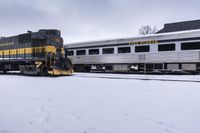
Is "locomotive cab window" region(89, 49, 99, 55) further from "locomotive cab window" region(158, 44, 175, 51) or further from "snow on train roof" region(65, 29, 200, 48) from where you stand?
"locomotive cab window" region(158, 44, 175, 51)

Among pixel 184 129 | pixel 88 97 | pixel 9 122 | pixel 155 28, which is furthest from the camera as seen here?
pixel 155 28

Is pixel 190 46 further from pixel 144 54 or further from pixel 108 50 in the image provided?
pixel 108 50

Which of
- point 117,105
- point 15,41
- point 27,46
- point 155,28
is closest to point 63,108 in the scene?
point 117,105

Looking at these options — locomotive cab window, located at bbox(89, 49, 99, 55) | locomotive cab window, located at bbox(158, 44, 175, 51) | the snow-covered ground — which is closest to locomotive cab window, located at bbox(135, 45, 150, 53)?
locomotive cab window, located at bbox(158, 44, 175, 51)

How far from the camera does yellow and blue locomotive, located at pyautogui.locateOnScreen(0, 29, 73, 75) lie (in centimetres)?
1669

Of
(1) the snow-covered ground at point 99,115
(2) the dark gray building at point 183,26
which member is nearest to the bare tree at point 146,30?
(2) the dark gray building at point 183,26

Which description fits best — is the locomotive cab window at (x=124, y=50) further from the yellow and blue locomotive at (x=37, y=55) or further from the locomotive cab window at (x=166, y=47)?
the yellow and blue locomotive at (x=37, y=55)

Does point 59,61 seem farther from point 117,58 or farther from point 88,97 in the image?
point 88,97

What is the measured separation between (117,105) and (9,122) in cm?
259

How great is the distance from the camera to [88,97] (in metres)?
7.16

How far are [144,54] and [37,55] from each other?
28.2 ft

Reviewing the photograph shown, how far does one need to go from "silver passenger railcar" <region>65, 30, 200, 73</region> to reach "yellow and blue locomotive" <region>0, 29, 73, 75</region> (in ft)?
6.07

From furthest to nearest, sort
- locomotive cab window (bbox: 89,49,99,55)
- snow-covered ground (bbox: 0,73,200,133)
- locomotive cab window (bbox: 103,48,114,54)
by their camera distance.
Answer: locomotive cab window (bbox: 89,49,99,55), locomotive cab window (bbox: 103,48,114,54), snow-covered ground (bbox: 0,73,200,133)

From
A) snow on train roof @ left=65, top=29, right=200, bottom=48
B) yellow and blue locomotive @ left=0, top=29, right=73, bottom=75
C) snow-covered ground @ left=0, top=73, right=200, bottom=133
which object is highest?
snow on train roof @ left=65, top=29, right=200, bottom=48
